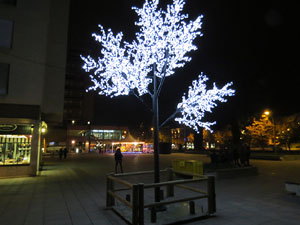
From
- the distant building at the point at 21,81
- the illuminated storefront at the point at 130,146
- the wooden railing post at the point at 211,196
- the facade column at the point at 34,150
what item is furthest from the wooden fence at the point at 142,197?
the illuminated storefront at the point at 130,146

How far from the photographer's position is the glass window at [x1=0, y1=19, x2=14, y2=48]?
13938mm

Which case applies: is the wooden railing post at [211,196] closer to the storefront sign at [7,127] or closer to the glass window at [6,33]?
the storefront sign at [7,127]

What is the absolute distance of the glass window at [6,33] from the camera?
13938 mm

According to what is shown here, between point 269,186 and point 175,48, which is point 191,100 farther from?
point 269,186

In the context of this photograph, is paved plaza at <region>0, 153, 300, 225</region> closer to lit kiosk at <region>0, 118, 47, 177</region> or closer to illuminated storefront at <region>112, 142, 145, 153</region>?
lit kiosk at <region>0, 118, 47, 177</region>

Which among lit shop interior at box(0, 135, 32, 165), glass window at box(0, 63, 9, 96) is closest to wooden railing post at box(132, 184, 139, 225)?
lit shop interior at box(0, 135, 32, 165)

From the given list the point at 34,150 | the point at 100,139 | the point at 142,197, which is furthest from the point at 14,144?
the point at 100,139

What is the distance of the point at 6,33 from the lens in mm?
14070

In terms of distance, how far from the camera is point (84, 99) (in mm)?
71938

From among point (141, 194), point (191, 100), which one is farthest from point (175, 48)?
point (141, 194)

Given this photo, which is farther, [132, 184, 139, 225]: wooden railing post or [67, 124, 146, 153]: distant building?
[67, 124, 146, 153]: distant building

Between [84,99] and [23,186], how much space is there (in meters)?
63.7

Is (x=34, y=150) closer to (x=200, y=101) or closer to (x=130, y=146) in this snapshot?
(x=200, y=101)

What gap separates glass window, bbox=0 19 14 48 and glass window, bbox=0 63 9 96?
4.37 feet
